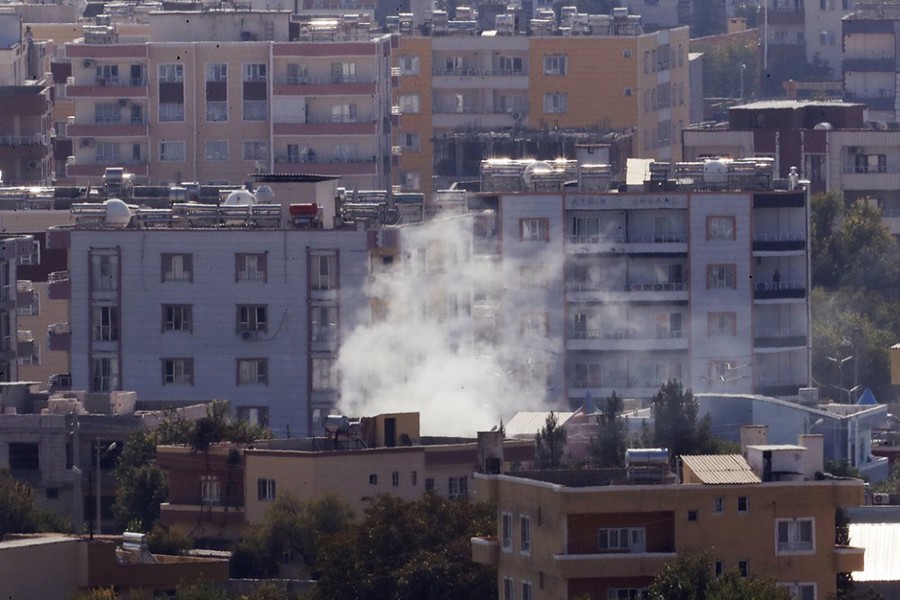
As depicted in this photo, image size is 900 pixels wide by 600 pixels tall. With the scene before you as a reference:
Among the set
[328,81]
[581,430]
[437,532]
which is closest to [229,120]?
[328,81]

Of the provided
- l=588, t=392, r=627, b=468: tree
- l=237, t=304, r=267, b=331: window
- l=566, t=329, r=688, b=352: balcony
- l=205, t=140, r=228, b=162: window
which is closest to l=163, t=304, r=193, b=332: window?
l=237, t=304, r=267, b=331: window

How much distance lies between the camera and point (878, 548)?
55906mm

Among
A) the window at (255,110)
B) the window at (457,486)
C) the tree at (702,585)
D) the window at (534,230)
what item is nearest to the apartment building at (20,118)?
the window at (255,110)

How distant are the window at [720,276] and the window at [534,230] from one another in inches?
128

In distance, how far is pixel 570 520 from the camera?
46469mm

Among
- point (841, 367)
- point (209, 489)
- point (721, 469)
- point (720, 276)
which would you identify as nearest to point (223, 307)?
point (720, 276)

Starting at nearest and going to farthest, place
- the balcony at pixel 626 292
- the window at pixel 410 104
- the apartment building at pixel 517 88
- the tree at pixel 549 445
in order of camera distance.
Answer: the tree at pixel 549 445 < the balcony at pixel 626 292 < the apartment building at pixel 517 88 < the window at pixel 410 104

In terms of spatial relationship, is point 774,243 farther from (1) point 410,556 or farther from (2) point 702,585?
(2) point 702,585

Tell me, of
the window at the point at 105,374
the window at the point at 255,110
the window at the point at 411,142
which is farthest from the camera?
the window at the point at 411,142

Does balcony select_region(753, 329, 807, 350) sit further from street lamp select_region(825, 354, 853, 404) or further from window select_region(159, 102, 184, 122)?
window select_region(159, 102, 184, 122)

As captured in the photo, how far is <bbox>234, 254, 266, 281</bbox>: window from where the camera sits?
245 ft

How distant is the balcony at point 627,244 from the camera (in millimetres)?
80812

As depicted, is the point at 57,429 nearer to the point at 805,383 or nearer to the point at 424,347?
the point at 424,347

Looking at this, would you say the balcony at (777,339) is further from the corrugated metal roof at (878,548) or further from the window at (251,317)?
the corrugated metal roof at (878,548)
